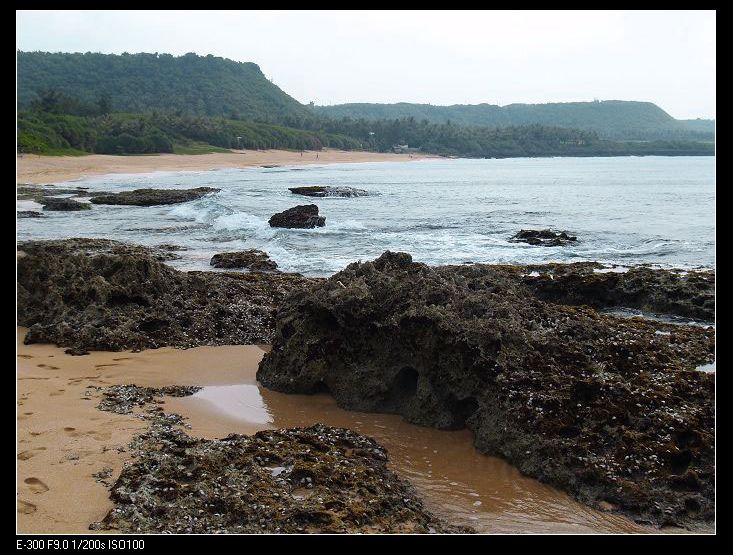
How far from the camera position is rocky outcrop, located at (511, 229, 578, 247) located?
64.6 ft

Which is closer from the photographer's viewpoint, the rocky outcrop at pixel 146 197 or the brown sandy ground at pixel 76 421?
the brown sandy ground at pixel 76 421

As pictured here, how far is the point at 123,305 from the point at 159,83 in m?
142

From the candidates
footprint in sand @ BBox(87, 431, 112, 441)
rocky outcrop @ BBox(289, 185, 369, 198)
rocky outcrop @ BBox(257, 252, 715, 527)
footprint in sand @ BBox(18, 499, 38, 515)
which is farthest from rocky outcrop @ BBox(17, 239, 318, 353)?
rocky outcrop @ BBox(289, 185, 369, 198)

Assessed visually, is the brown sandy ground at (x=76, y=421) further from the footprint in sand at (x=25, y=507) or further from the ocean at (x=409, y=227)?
the ocean at (x=409, y=227)

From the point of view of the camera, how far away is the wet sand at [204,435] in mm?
5047

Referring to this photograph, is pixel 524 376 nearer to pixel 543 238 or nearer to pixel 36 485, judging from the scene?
pixel 36 485

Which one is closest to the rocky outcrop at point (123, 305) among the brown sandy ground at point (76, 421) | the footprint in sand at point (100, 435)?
the brown sandy ground at point (76, 421)

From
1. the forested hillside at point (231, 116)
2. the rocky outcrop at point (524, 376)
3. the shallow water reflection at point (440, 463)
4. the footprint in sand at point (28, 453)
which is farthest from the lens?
the forested hillside at point (231, 116)

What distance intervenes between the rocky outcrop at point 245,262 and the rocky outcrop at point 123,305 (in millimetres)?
4627

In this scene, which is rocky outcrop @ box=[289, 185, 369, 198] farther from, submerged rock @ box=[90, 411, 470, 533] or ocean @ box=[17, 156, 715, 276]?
submerged rock @ box=[90, 411, 470, 533]

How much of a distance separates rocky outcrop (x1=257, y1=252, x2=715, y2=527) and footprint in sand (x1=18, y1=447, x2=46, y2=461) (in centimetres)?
261

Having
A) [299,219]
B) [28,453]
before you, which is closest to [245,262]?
[299,219]

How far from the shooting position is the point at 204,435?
627 cm
